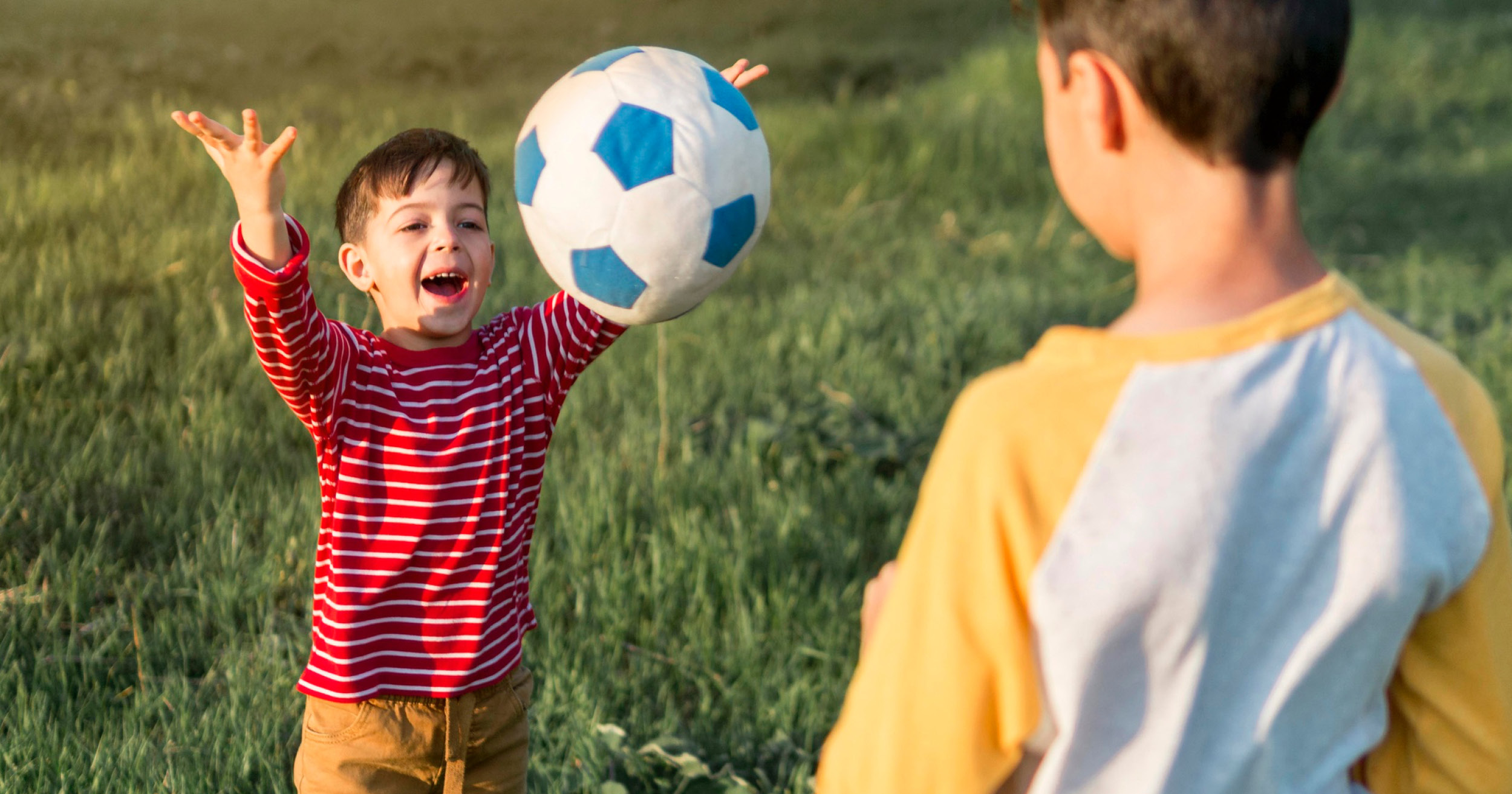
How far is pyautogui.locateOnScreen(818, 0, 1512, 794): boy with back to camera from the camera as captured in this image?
1.17 metres

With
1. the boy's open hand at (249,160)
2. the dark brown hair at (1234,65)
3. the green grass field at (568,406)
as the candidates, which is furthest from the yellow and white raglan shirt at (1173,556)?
the green grass field at (568,406)

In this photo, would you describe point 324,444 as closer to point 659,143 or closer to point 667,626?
point 659,143

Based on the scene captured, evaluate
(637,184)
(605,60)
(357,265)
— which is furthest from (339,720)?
(605,60)

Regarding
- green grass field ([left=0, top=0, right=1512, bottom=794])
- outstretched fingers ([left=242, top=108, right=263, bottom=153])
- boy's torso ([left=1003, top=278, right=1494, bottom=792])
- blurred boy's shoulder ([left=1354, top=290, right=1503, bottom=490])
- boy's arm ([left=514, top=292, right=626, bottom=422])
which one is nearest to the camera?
boy's torso ([left=1003, top=278, right=1494, bottom=792])

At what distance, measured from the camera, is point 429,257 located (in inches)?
77.4

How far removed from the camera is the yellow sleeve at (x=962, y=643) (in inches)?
46.5

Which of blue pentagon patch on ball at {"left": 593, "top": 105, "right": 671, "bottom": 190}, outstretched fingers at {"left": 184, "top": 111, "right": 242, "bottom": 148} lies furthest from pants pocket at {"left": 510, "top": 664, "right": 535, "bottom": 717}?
outstretched fingers at {"left": 184, "top": 111, "right": 242, "bottom": 148}

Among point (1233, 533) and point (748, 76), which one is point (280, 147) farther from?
point (1233, 533)

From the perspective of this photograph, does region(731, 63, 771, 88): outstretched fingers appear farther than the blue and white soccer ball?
Yes

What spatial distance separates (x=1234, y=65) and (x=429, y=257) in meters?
1.20

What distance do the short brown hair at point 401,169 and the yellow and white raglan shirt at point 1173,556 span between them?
3.51ft

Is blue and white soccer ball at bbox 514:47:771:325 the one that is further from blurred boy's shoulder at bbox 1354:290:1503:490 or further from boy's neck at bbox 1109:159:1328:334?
blurred boy's shoulder at bbox 1354:290:1503:490

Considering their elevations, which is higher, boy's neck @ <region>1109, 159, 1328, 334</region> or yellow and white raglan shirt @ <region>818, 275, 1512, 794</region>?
boy's neck @ <region>1109, 159, 1328, 334</region>

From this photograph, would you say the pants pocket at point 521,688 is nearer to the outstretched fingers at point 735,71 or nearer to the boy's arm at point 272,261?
the boy's arm at point 272,261
